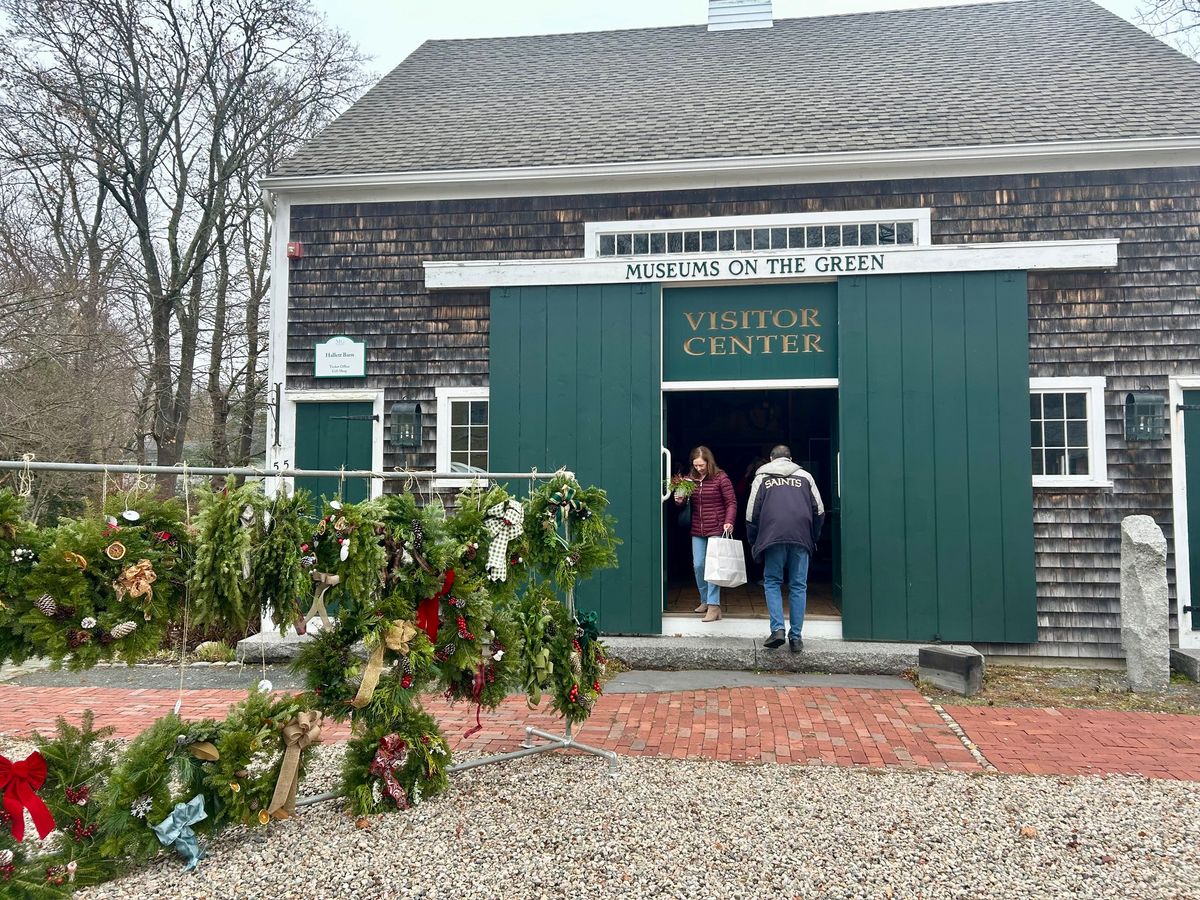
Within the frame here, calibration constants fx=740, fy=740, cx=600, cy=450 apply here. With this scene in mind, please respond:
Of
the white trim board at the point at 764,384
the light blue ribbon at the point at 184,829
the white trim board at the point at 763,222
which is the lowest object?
the light blue ribbon at the point at 184,829

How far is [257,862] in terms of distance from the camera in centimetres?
328

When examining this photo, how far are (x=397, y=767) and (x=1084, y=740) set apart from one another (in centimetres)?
442

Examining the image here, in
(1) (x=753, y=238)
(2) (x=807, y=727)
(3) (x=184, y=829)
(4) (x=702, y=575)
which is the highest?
(1) (x=753, y=238)

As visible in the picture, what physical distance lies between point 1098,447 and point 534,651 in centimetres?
587

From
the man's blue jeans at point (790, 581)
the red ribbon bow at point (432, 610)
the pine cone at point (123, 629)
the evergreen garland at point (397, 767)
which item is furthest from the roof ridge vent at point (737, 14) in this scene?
the pine cone at point (123, 629)

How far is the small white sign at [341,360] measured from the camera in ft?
25.9

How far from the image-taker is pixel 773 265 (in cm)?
727

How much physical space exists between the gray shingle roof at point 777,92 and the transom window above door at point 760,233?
2.18 feet

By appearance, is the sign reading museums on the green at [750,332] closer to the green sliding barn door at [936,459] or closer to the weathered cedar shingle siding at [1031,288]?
the green sliding barn door at [936,459]

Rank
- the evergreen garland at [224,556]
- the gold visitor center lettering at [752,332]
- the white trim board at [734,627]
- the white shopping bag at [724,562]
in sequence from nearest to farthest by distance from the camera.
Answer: the evergreen garland at [224,556] < the white shopping bag at [724,562] < the white trim board at [734,627] < the gold visitor center lettering at [752,332]

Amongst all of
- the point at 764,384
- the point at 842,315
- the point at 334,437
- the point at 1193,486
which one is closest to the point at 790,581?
the point at 764,384

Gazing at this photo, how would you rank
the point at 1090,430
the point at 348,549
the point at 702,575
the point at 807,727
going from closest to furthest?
1. the point at 348,549
2. the point at 807,727
3. the point at 1090,430
4. the point at 702,575

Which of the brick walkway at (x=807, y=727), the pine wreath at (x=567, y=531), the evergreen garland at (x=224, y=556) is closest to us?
the evergreen garland at (x=224, y=556)

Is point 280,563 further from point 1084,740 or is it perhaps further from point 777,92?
point 777,92
